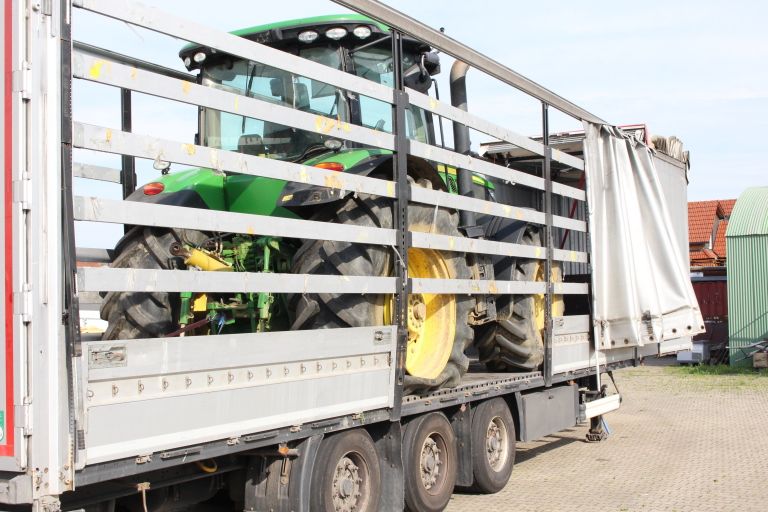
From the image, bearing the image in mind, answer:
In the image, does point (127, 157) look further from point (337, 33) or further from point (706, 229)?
point (706, 229)

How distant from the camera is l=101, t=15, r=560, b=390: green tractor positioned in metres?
5.60

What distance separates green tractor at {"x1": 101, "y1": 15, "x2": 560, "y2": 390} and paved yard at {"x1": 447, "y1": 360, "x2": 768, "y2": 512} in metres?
1.28

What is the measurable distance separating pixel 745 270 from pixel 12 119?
21330mm

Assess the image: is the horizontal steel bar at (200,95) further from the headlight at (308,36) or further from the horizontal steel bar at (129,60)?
the horizontal steel bar at (129,60)

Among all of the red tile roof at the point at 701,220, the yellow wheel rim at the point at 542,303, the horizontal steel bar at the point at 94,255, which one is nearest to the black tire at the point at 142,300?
the horizontal steel bar at the point at 94,255

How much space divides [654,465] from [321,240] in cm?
556

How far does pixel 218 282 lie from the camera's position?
473 centimetres

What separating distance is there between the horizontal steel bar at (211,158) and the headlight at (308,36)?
1922 millimetres

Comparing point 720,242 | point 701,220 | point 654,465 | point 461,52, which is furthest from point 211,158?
point 720,242

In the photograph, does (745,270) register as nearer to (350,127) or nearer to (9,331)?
(350,127)

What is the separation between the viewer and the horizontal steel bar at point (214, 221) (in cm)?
413

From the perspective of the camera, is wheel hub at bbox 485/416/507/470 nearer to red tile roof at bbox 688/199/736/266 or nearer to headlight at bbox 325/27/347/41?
headlight at bbox 325/27/347/41

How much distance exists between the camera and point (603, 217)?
9656 mm

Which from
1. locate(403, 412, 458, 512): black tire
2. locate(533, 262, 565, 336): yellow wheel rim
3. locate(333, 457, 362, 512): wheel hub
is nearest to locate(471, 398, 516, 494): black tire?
locate(403, 412, 458, 512): black tire
